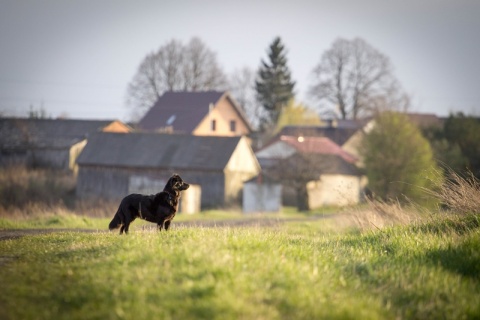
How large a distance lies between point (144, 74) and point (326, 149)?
33.4 meters

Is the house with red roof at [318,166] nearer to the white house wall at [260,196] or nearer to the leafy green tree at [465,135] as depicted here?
the white house wall at [260,196]

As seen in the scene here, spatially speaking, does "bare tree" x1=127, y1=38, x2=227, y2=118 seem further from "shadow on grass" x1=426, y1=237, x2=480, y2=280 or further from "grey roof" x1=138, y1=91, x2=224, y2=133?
"shadow on grass" x1=426, y1=237, x2=480, y2=280

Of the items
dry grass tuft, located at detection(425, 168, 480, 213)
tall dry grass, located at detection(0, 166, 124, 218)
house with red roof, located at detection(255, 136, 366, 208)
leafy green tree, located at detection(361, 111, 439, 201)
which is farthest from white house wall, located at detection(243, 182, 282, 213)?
dry grass tuft, located at detection(425, 168, 480, 213)

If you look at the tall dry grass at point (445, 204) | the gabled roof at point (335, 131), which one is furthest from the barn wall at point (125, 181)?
the tall dry grass at point (445, 204)

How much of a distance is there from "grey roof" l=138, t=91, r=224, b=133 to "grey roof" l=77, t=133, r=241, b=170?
17.8 metres

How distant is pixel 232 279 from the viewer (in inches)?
400

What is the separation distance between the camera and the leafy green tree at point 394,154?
182 ft

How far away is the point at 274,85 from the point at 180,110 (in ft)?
75.1

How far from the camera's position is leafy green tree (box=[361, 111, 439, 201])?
55.5 m

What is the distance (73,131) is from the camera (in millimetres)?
70125

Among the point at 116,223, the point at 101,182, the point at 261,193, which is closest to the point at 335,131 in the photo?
the point at 261,193

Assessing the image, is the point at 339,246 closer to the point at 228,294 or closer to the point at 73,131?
the point at 228,294

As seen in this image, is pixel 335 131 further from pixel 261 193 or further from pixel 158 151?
pixel 158 151

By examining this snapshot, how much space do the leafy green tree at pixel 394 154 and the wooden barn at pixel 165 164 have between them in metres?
10.2
